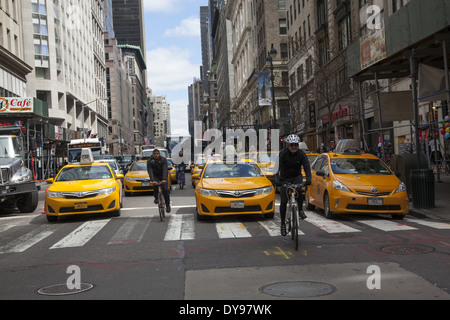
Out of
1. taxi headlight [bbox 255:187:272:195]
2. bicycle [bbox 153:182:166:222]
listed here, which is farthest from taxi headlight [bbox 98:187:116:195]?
taxi headlight [bbox 255:187:272:195]

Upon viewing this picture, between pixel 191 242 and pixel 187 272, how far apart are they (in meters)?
2.59

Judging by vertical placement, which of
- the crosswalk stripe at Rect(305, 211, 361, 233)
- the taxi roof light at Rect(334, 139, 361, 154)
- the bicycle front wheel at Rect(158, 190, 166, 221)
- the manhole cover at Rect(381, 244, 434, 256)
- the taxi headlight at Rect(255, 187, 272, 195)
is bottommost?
the crosswalk stripe at Rect(305, 211, 361, 233)

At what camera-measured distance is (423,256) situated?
739 centimetres

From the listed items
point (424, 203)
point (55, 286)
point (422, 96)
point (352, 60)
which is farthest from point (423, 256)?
point (352, 60)

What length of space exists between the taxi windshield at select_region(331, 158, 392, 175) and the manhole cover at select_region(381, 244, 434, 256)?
15.0 feet

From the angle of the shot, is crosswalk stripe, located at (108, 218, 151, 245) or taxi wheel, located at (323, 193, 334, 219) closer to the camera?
crosswalk stripe, located at (108, 218, 151, 245)

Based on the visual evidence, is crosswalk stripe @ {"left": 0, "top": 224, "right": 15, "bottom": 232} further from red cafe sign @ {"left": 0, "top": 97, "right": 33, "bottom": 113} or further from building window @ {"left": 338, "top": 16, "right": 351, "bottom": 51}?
building window @ {"left": 338, "top": 16, "right": 351, "bottom": 51}

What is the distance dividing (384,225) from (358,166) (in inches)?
100.0

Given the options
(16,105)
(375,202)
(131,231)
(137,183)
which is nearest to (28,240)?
(131,231)

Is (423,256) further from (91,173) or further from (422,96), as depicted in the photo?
(91,173)

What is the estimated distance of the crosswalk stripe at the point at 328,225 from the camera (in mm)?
10344

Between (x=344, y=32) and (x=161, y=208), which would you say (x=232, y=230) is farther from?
(x=344, y=32)

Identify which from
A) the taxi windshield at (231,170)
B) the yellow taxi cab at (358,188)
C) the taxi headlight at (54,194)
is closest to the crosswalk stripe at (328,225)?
the yellow taxi cab at (358,188)

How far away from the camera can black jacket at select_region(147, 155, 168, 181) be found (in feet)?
43.6
